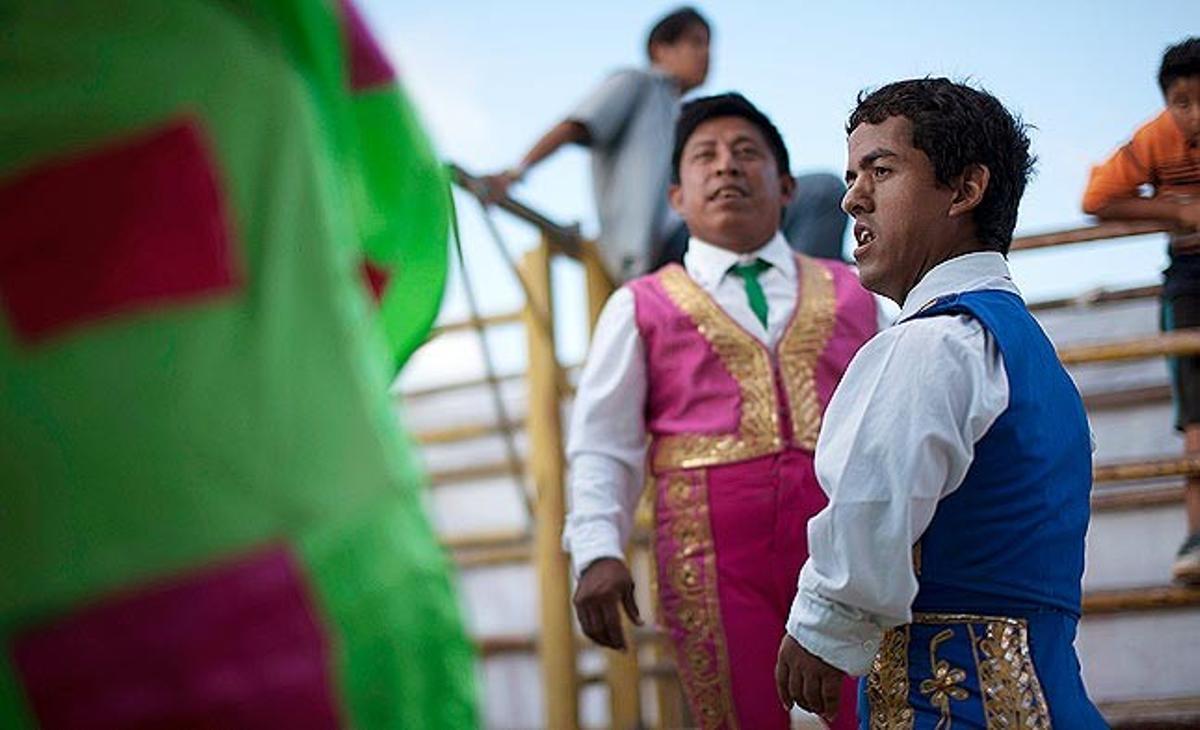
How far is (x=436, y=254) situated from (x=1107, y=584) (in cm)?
319

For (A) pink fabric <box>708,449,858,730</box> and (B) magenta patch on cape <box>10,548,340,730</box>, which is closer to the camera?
(B) magenta patch on cape <box>10,548,340,730</box>

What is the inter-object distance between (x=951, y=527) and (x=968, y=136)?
1.64ft

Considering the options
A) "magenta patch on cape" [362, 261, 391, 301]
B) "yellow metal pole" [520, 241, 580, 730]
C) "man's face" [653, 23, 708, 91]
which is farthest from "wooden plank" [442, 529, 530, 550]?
"magenta patch on cape" [362, 261, 391, 301]

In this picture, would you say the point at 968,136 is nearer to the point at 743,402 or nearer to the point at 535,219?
the point at 743,402

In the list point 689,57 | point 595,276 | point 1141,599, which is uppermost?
point 689,57

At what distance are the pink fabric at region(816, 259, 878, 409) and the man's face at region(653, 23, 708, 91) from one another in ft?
3.96

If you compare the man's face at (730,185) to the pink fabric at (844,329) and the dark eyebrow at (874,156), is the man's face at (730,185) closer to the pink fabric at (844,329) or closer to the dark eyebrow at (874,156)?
the pink fabric at (844,329)

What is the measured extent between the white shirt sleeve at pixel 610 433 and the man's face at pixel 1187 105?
5.06 ft

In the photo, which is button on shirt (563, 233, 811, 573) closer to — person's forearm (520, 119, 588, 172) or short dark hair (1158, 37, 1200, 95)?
person's forearm (520, 119, 588, 172)

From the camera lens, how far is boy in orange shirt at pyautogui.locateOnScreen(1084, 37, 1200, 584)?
140 inches

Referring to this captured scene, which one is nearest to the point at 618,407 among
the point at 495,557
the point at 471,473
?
the point at 495,557

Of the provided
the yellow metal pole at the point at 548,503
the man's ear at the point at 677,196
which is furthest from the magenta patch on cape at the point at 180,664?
the yellow metal pole at the point at 548,503

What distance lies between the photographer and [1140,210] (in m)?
3.62

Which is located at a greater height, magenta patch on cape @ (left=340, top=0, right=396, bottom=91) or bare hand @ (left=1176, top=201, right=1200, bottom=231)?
magenta patch on cape @ (left=340, top=0, right=396, bottom=91)
